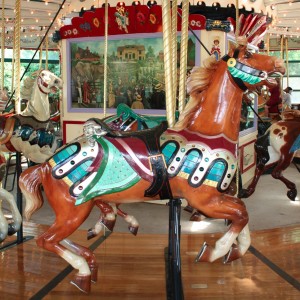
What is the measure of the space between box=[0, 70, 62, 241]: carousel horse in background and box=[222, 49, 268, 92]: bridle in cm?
223

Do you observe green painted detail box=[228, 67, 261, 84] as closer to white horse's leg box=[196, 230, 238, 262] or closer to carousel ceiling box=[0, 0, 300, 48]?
white horse's leg box=[196, 230, 238, 262]

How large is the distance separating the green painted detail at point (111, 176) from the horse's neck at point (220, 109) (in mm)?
352

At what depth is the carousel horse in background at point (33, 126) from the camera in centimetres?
356

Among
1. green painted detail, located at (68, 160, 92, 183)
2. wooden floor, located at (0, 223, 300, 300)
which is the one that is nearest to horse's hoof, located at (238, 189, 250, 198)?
wooden floor, located at (0, 223, 300, 300)

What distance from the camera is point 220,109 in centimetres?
196

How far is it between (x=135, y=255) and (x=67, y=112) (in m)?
3.16

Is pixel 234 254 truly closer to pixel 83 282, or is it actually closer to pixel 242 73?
pixel 83 282

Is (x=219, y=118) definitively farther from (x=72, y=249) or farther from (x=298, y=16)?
(x=298, y=16)

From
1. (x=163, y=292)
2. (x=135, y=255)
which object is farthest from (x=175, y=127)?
(x=135, y=255)

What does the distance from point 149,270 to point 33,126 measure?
1.78m

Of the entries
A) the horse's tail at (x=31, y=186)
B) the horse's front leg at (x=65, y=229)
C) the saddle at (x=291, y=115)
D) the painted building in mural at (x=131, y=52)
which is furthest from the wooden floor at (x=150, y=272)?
the painted building in mural at (x=131, y=52)

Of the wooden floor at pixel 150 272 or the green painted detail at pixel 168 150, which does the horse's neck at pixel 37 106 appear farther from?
the green painted detail at pixel 168 150

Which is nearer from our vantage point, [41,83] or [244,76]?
[244,76]

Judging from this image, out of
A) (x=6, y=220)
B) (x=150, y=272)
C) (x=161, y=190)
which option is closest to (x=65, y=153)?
(x=161, y=190)
